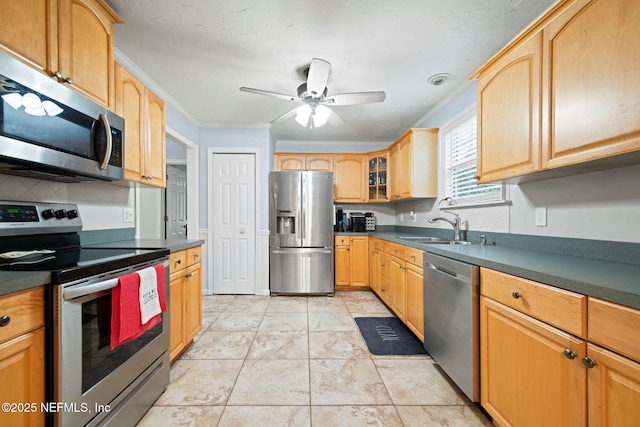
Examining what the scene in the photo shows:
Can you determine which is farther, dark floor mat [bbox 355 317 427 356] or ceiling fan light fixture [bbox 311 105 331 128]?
ceiling fan light fixture [bbox 311 105 331 128]

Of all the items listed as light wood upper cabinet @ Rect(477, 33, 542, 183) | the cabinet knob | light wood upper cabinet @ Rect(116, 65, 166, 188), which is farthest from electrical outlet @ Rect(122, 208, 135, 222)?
light wood upper cabinet @ Rect(477, 33, 542, 183)

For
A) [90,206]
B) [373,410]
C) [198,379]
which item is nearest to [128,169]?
[90,206]

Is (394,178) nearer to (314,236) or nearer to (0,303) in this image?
(314,236)

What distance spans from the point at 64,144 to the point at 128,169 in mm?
485

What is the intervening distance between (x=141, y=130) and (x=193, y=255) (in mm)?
1014

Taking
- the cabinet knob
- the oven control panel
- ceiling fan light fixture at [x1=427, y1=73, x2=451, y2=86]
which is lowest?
the cabinet knob

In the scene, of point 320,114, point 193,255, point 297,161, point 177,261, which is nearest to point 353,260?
point 297,161

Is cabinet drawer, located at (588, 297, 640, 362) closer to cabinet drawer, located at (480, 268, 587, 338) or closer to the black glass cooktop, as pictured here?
cabinet drawer, located at (480, 268, 587, 338)

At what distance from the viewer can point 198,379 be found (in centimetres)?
165

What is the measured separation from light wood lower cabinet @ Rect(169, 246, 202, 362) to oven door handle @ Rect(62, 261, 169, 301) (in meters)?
0.56

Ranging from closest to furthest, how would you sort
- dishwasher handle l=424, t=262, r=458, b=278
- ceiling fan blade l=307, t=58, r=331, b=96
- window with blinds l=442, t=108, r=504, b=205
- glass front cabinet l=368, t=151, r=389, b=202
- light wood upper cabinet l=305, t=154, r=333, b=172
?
1. dishwasher handle l=424, t=262, r=458, b=278
2. ceiling fan blade l=307, t=58, r=331, b=96
3. window with blinds l=442, t=108, r=504, b=205
4. glass front cabinet l=368, t=151, r=389, b=202
5. light wood upper cabinet l=305, t=154, r=333, b=172

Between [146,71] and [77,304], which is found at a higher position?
[146,71]

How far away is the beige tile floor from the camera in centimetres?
134

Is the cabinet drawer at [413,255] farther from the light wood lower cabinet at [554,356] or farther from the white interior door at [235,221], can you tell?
the white interior door at [235,221]
